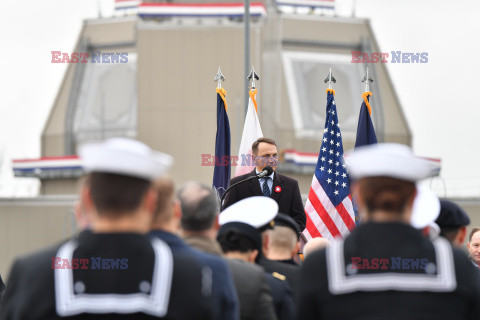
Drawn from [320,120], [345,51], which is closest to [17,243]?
[320,120]

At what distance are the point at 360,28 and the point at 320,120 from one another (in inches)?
199

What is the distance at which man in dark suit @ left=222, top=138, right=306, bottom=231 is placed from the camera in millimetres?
8672

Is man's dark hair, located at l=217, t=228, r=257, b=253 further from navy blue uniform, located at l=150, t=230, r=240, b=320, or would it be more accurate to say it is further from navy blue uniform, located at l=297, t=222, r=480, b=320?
navy blue uniform, located at l=297, t=222, r=480, b=320

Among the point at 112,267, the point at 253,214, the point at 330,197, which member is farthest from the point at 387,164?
the point at 330,197

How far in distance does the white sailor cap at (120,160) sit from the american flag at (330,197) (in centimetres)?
673

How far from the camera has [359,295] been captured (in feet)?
11.2

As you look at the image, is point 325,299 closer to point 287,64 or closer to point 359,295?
point 359,295

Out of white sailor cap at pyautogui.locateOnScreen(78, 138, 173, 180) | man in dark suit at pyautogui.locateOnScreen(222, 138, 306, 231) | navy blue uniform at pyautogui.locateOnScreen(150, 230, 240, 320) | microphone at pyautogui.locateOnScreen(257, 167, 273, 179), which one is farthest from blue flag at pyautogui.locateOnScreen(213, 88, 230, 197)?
white sailor cap at pyautogui.locateOnScreen(78, 138, 173, 180)

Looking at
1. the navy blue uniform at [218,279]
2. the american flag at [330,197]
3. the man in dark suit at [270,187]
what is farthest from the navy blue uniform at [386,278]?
the american flag at [330,197]

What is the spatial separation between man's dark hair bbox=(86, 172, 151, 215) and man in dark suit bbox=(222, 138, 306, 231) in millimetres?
5246

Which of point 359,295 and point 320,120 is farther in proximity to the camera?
point 320,120

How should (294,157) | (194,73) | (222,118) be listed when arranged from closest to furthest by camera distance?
(222,118) → (194,73) → (294,157)

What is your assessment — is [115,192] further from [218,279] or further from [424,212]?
[424,212]

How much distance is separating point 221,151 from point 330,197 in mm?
1774
